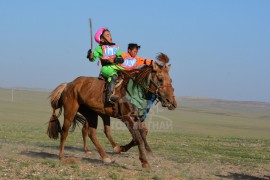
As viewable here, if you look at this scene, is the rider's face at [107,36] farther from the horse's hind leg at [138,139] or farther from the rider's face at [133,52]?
the horse's hind leg at [138,139]

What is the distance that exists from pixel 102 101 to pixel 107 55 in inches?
36.2

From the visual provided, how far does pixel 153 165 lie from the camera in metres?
10.1

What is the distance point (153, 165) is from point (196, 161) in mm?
1691

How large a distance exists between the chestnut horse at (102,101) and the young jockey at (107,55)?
265mm

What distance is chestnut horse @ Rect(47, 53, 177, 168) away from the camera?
9.09 m

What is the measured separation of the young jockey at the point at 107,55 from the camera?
974 cm

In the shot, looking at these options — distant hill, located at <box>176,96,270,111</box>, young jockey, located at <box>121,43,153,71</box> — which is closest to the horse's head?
young jockey, located at <box>121,43,153,71</box>

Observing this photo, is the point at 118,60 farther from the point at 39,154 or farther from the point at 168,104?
the point at 39,154

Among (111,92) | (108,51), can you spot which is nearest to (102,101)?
(111,92)

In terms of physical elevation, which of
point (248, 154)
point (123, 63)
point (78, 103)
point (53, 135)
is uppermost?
point (123, 63)

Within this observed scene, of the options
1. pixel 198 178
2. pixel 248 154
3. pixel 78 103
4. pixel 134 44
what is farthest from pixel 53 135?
pixel 248 154

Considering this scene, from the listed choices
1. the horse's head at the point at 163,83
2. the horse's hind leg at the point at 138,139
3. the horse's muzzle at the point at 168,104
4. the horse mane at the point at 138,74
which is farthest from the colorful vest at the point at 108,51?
the horse's muzzle at the point at 168,104

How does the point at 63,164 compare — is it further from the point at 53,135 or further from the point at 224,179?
the point at 224,179

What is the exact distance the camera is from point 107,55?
9.93 meters
